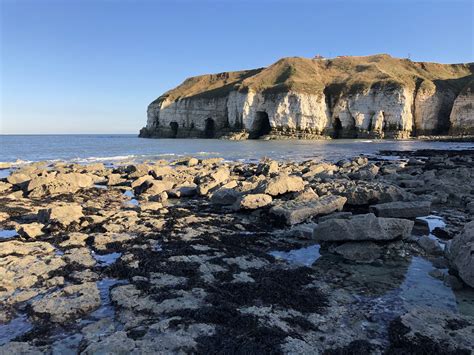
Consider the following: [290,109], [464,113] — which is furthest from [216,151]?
[464,113]

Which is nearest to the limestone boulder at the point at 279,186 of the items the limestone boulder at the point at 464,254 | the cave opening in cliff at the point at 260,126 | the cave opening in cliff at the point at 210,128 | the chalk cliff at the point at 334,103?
the limestone boulder at the point at 464,254

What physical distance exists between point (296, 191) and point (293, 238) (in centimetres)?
495

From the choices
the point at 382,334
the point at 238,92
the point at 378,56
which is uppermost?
the point at 378,56

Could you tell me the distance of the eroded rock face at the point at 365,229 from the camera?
812cm

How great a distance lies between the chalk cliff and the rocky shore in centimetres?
8230

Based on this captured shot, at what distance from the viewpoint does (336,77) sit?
10862 centimetres

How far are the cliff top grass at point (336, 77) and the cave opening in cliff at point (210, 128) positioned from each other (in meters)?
7.38

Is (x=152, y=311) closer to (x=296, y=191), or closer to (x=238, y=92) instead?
(x=296, y=191)

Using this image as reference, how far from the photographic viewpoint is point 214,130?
11544 cm

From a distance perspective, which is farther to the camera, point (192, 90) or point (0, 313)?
point (192, 90)

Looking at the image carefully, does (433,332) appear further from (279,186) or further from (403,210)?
(279,186)

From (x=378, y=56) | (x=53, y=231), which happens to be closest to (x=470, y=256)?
(x=53, y=231)

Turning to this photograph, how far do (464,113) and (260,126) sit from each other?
4766cm

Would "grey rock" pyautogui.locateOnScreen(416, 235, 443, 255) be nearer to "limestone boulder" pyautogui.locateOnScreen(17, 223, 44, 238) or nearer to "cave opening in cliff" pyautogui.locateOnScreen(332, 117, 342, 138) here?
"limestone boulder" pyautogui.locateOnScreen(17, 223, 44, 238)
